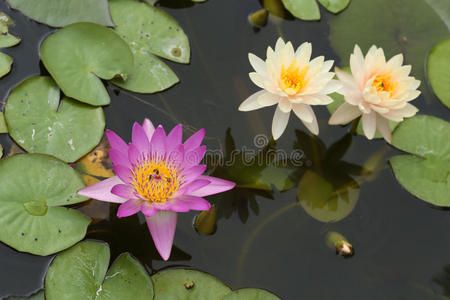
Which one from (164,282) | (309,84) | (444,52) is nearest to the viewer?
(164,282)

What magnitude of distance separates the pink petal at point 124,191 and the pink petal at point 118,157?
0.13 metres

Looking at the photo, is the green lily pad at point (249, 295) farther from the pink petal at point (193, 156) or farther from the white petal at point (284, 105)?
the white petal at point (284, 105)

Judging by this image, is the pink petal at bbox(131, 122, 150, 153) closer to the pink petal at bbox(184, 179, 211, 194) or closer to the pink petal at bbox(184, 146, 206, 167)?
the pink petal at bbox(184, 146, 206, 167)

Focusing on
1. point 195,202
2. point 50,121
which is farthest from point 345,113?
point 50,121

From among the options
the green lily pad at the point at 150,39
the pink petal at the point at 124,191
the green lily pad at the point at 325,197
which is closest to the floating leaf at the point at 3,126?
the green lily pad at the point at 150,39

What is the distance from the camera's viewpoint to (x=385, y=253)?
2.71m

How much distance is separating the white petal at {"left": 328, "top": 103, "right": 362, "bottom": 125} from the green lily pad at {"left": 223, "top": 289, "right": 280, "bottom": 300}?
1174 mm

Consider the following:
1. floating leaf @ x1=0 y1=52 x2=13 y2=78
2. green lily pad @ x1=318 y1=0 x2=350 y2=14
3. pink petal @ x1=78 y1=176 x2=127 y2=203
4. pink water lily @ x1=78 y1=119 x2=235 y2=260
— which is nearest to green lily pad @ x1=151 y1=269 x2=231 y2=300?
pink water lily @ x1=78 y1=119 x2=235 y2=260

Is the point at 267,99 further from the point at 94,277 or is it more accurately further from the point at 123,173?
the point at 94,277

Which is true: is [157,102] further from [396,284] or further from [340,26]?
[396,284]

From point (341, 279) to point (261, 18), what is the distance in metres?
2.02

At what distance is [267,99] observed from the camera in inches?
102

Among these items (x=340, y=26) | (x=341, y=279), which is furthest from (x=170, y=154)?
(x=340, y=26)

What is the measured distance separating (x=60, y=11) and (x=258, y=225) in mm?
2032
